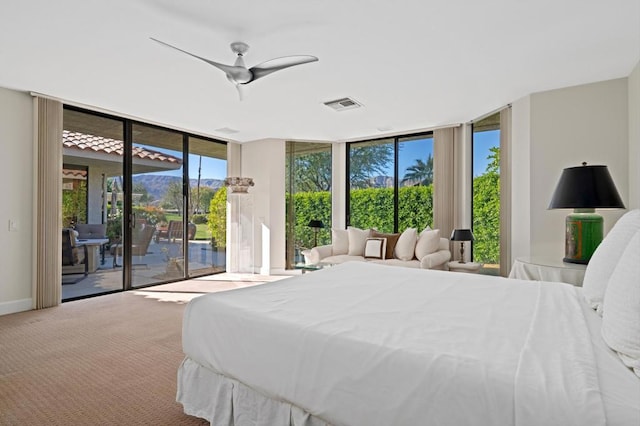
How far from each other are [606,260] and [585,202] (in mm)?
1439

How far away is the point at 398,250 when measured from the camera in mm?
5297

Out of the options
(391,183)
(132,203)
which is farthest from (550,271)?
(132,203)

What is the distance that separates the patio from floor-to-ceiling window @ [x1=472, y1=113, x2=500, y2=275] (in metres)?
4.56

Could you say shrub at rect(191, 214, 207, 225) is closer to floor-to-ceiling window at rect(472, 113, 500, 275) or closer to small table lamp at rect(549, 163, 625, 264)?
floor-to-ceiling window at rect(472, 113, 500, 275)

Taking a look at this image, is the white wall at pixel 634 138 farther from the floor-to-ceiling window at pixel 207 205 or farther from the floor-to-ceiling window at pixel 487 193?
the floor-to-ceiling window at pixel 207 205

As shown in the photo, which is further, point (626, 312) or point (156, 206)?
point (156, 206)

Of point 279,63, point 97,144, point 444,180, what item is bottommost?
point 444,180

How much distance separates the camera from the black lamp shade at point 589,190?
9.19ft

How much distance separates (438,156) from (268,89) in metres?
3.05

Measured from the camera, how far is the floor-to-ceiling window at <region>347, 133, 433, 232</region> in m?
6.07

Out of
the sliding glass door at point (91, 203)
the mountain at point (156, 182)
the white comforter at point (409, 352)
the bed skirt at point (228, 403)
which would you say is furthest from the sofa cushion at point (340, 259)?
the bed skirt at point (228, 403)

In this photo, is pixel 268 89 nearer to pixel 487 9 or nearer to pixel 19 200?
pixel 487 9

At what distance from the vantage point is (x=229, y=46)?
9.69 feet

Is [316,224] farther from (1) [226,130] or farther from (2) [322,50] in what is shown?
(2) [322,50]
